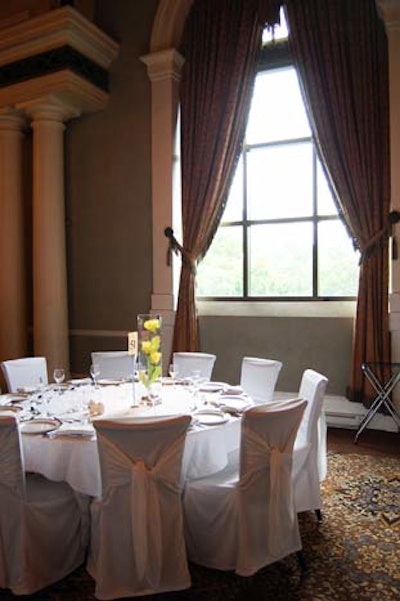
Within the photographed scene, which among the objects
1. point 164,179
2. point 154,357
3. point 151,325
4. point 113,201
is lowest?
point 154,357

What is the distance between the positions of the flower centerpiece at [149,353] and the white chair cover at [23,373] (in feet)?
4.18

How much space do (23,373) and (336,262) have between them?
3260 millimetres

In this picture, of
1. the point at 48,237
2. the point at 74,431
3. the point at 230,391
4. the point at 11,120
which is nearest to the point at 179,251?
the point at 48,237

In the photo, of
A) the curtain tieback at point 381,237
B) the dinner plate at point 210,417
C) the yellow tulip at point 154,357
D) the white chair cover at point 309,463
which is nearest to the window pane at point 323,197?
the curtain tieback at point 381,237

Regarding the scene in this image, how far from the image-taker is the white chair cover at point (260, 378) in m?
3.93

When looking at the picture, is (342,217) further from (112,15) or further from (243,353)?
(112,15)

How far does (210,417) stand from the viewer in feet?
9.30

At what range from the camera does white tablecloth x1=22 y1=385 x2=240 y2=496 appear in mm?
2463

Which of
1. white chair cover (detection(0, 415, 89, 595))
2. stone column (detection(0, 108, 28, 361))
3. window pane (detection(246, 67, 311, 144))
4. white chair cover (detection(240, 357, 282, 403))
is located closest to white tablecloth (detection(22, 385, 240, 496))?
white chair cover (detection(0, 415, 89, 595))

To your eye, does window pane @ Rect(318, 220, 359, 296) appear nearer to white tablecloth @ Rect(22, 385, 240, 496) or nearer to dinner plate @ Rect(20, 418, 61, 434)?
white tablecloth @ Rect(22, 385, 240, 496)

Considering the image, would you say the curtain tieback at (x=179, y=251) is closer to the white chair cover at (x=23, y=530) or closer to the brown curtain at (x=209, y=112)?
the brown curtain at (x=209, y=112)

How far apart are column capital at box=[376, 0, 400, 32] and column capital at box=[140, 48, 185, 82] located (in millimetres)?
2146

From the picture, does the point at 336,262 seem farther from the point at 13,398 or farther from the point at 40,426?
the point at 40,426

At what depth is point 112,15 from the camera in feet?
20.3
